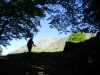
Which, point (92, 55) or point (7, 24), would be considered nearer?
point (92, 55)

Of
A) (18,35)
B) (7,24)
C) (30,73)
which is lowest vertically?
(30,73)

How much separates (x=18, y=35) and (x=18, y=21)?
3578mm

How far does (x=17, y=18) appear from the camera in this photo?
26938 millimetres

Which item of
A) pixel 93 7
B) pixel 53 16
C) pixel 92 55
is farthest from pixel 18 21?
pixel 93 7

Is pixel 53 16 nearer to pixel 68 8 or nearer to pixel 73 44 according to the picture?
pixel 68 8

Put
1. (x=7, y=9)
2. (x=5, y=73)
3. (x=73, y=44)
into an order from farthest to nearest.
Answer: (x=73, y=44), (x=7, y=9), (x=5, y=73)

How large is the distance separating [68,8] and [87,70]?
17.8 ft

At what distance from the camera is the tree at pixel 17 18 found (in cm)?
2292

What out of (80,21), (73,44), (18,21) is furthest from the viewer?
(18,21)

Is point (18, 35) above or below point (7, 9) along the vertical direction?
below

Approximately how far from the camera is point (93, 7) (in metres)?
12.2

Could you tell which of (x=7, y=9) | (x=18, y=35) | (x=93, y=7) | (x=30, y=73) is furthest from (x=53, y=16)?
(x=18, y=35)

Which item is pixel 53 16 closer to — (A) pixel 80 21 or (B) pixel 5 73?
(A) pixel 80 21

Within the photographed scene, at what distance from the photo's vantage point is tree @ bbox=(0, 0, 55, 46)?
22922 mm
